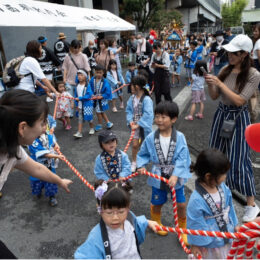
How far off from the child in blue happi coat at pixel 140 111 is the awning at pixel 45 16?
470 centimetres

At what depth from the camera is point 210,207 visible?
1.94m

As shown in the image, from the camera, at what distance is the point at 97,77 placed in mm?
5598

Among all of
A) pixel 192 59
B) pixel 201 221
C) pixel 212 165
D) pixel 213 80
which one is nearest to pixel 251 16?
pixel 192 59

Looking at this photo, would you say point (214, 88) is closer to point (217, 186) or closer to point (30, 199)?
point (217, 186)

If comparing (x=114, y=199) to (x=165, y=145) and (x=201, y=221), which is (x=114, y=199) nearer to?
(x=201, y=221)

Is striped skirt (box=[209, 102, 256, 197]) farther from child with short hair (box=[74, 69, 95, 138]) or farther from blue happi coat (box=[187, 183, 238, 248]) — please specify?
child with short hair (box=[74, 69, 95, 138])

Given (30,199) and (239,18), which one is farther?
(239,18)

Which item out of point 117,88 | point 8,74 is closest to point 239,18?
point 117,88

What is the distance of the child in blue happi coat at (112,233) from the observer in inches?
61.5

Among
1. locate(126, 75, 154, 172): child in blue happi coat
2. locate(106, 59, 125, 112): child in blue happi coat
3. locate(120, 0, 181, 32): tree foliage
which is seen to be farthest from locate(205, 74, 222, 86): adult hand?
locate(120, 0, 181, 32): tree foliage

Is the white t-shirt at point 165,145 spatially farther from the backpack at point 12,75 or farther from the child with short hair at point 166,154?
the backpack at point 12,75

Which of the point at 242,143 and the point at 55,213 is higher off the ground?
the point at 242,143

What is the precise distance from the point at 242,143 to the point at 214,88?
724 millimetres

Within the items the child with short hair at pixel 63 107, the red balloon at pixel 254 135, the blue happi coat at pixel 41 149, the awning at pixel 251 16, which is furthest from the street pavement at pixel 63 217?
the awning at pixel 251 16
